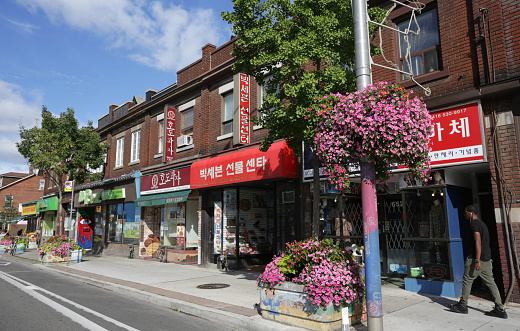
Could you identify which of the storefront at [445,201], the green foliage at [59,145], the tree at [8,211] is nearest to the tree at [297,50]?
the storefront at [445,201]

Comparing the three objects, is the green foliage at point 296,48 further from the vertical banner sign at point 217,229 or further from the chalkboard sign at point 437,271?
the vertical banner sign at point 217,229

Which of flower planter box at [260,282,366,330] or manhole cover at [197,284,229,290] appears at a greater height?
flower planter box at [260,282,366,330]

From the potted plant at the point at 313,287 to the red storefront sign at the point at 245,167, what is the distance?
4.79 metres

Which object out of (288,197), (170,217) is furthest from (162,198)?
(288,197)

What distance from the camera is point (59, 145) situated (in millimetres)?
19906

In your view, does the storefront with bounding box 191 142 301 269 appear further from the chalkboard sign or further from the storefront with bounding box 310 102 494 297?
the chalkboard sign

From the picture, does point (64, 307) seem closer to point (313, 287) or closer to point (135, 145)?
point (313, 287)

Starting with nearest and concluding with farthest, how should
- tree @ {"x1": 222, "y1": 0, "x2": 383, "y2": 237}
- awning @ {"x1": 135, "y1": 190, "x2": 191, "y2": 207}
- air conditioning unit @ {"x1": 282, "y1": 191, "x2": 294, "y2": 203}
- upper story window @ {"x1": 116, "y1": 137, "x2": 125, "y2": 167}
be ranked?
tree @ {"x1": 222, "y1": 0, "x2": 383, "y2": 237}, air conditioning unit @ {"x1": 282, "y1": 191, "x2": 294, "y2": 203}, awning @ {"x1": 135, "y1": 190, "x2": 191, "y2": 207}, upper story window @ {"x1": 116, "y1": 137, "x2": 125, "y2": 167}

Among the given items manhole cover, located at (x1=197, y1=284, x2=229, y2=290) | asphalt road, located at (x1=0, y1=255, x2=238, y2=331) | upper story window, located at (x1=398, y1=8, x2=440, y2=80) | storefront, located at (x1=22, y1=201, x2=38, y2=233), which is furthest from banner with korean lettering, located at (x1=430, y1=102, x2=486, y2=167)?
storefront, located at (x1=22, y1=201, x2=38, y2=233)

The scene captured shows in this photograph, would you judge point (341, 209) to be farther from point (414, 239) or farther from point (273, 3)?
point (273, 3)

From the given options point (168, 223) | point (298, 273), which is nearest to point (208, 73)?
point (168, 223)

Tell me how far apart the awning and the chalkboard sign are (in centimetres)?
972

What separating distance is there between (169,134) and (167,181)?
2.28m

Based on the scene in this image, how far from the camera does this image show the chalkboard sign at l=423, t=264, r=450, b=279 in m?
8.30
